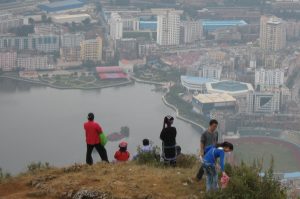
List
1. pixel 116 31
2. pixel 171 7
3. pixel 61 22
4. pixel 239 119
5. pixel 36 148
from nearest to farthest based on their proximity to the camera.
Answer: pixel 36 148, pixel 239 119, pixel 116 31, pixel 61 22, pixel 171 7

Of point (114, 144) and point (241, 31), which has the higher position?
point (241, 31)

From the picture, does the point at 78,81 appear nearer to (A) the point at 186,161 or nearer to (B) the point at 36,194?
(A) the point at 186,161

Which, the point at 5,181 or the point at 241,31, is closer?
the point at 5,181

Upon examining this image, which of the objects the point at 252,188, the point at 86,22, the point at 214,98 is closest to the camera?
the point at 252,188

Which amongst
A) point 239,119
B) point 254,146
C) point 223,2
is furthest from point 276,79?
point 223,2

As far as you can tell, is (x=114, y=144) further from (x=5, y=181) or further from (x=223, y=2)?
(x=223, y=2)

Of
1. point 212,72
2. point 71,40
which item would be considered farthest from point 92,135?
point 71,40

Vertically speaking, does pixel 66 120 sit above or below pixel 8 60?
below
